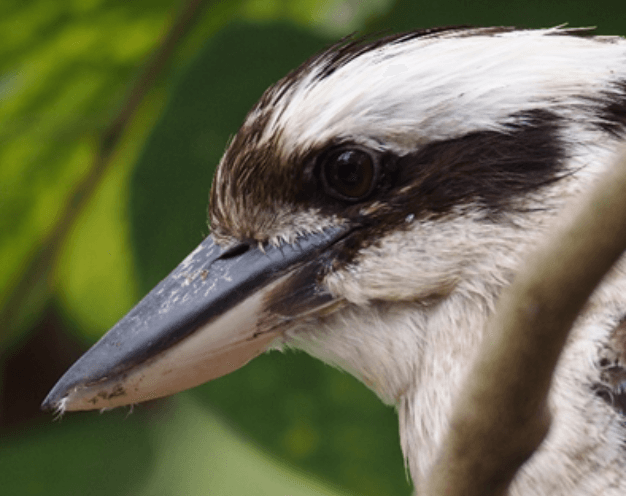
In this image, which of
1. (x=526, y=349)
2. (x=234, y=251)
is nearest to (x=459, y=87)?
(x=234, y=251)

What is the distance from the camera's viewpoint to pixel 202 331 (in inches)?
33.7

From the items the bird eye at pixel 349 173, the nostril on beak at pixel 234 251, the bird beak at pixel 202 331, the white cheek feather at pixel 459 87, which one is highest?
the white cheek feather at pixel 459 87

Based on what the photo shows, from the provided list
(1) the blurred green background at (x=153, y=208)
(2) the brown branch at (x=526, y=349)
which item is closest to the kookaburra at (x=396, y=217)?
(2) the brown branch at (x=526, y=349)

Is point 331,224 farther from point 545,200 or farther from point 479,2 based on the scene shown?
point 479,2

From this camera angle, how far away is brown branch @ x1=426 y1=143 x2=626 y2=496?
36 cm

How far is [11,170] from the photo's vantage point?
1324mm

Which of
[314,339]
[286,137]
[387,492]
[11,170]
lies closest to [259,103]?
[286,137]

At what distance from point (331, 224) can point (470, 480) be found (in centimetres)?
47

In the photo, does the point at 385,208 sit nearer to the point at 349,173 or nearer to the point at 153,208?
the point at 349,173

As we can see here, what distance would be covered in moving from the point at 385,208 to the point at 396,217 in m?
0.01

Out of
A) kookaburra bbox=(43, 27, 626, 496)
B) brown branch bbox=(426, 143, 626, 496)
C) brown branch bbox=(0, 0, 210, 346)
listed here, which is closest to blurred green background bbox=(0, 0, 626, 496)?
brown branch bbox=(0, 0, 210, 346)

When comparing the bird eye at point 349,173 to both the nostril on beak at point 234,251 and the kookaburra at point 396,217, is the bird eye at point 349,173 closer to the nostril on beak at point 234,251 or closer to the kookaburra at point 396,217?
the kookaburra at point 396,217

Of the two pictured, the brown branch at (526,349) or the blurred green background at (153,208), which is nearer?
the brown branch at (526,349)

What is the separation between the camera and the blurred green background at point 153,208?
4.31ft
